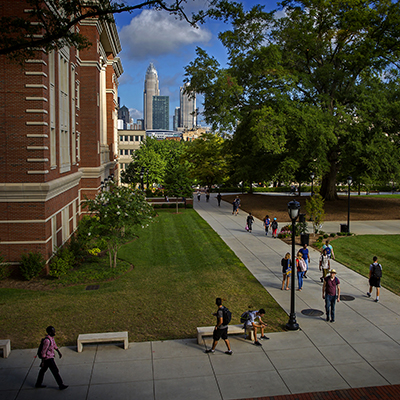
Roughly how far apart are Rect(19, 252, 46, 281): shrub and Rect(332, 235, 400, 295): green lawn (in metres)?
14.3

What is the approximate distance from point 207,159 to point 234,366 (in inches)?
1986

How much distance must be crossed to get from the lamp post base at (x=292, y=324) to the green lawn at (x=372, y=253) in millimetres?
6015

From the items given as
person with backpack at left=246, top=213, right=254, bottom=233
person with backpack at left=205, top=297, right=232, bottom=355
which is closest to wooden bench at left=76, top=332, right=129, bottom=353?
person with backpack at left=205, top=297, right=232, bottom=355

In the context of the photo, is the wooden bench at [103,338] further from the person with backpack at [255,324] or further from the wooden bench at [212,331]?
the person with backpack at [255,324]

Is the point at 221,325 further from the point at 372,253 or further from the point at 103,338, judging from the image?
the point at 372,253

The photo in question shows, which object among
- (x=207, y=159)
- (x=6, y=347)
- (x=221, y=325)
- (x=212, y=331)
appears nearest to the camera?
(x=6, y=347)

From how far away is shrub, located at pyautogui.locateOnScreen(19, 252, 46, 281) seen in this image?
1748 centimetres

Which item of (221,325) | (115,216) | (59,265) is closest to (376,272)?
(221,325)

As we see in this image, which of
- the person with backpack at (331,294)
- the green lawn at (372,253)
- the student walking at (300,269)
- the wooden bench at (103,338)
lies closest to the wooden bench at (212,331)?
the wooden bench at (103,338)

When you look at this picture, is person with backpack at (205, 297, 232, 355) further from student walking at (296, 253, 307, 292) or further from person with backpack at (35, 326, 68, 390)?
student walking at (296, 253, 307, 292)

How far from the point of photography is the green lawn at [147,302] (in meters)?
13.0

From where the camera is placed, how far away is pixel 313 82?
43.8 metres

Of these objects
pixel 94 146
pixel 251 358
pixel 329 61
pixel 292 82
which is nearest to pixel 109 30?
pixel 94 146

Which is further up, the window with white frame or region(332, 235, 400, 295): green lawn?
the window with white frame
